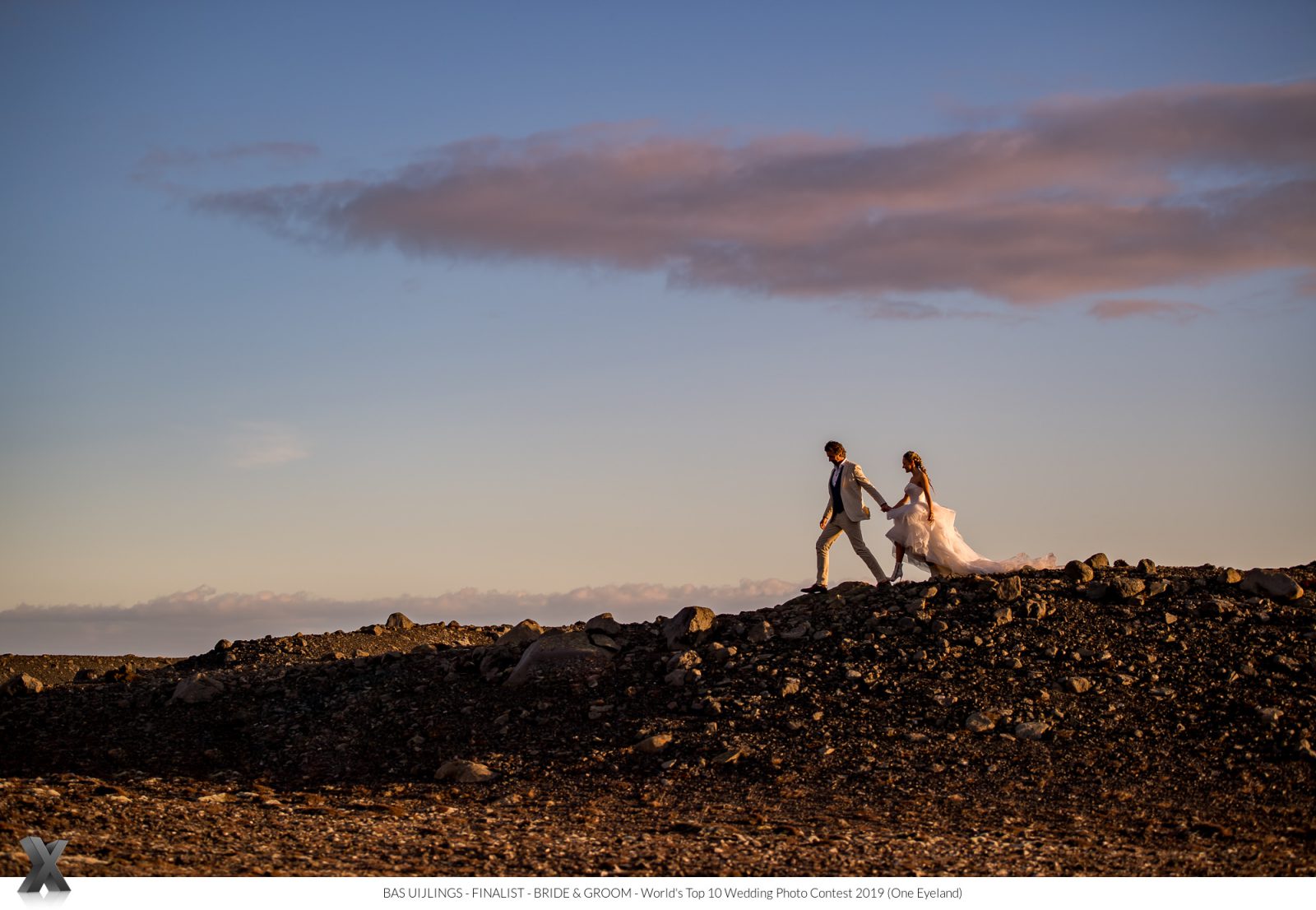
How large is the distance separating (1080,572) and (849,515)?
3.48m

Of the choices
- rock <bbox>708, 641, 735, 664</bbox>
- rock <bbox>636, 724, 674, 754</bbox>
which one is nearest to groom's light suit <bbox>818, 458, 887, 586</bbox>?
rock <bbox>708, 641, 735, 664</bbox>

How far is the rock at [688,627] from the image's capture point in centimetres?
1797

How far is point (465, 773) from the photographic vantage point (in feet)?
48.5

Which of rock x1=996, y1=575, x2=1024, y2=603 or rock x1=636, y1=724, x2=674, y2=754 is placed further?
rock x1=996, y1=575, x2=1024, y2=603

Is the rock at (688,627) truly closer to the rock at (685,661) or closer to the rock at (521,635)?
the rock at (685,661)

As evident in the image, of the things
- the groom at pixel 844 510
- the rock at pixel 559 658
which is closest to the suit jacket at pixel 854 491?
the groom at pixel 844 510

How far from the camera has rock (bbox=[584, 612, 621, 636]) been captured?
18.6 meters

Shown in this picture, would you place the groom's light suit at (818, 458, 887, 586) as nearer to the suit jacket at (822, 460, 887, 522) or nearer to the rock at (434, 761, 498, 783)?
the suit jacket at (822, 460, 887, 522)

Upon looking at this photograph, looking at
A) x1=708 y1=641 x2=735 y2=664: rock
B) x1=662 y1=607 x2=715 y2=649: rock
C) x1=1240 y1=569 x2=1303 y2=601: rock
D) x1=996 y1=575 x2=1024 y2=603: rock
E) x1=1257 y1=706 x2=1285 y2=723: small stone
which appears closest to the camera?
x1=1257 y1=706 x2=1285 y2=723: small stone

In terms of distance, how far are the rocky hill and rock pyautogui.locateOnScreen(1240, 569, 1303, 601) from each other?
4 centimetres

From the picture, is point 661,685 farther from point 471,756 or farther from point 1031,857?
point 1031,857

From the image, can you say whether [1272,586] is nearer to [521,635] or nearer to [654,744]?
[654,744]

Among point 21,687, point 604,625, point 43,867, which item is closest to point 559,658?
point 604,625

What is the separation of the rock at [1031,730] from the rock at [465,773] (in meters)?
6.36
